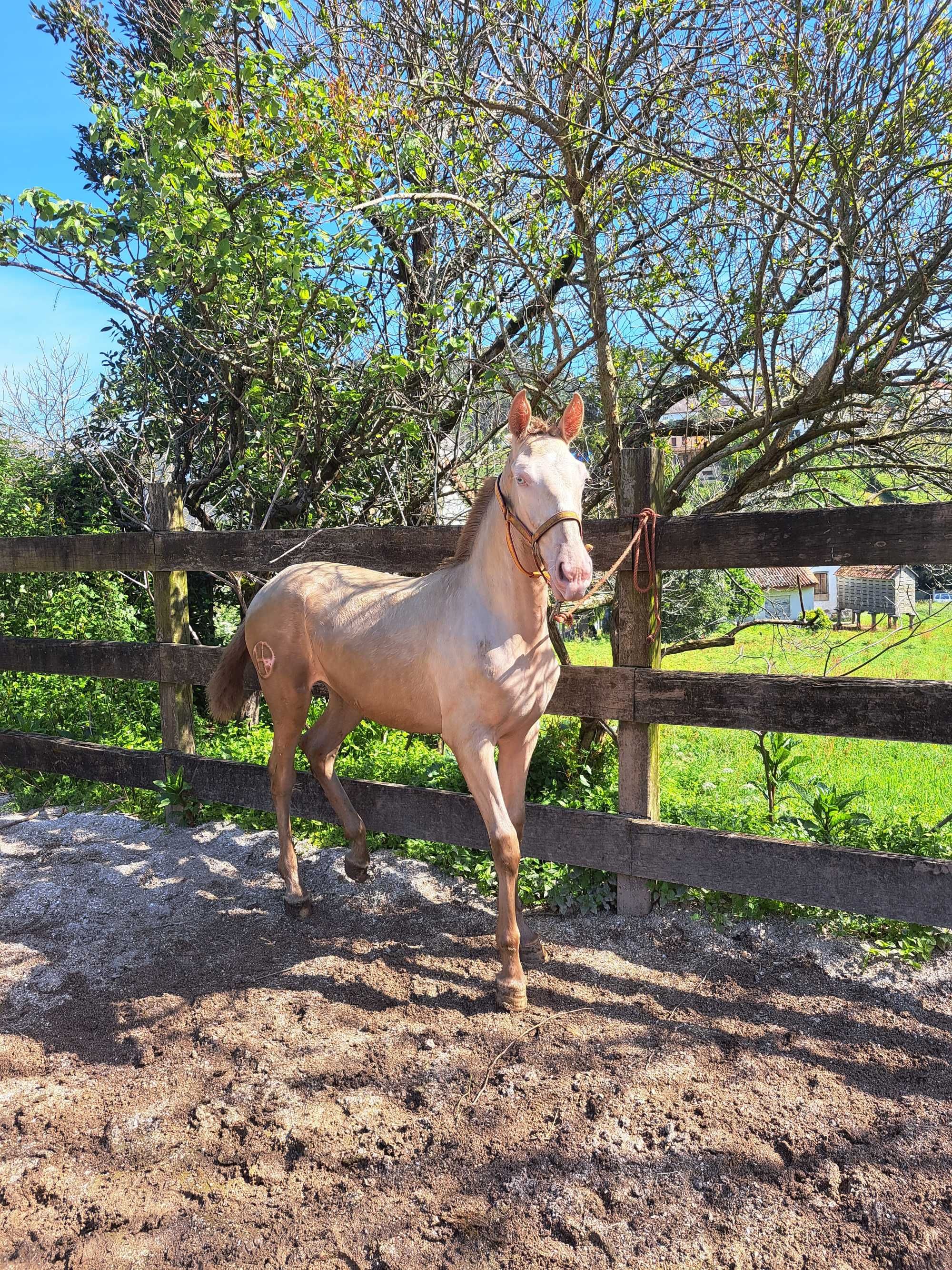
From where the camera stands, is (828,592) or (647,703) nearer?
(647,703)

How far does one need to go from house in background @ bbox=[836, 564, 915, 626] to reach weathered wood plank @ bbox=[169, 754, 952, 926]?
114 cm

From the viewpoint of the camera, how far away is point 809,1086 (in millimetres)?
2475

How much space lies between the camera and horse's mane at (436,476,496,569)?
3.21 m

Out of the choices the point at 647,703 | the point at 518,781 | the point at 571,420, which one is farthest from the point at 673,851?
the point at 571,420

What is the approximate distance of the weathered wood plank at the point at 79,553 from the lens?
200 inches

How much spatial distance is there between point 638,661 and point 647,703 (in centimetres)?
21

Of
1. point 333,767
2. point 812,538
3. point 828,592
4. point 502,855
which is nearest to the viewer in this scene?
point 502,855

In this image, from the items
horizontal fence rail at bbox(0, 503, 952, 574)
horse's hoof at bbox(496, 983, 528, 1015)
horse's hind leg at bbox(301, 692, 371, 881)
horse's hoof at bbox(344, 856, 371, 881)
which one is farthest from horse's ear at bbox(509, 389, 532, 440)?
horse's hoof at bbox(344, 856, 371, 881)

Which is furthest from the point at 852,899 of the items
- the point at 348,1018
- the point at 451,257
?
the point at 451,257

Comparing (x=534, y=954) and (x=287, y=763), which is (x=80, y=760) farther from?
(x=534, y=954)

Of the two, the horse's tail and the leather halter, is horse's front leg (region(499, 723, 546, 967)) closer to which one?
the leather halter

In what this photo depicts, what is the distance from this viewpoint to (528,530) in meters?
2.79

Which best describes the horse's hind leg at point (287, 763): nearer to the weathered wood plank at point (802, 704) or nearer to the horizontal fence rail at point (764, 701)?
the horizontal fence rail at point (764, 701)

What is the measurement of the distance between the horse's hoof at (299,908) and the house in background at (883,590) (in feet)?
9.45
